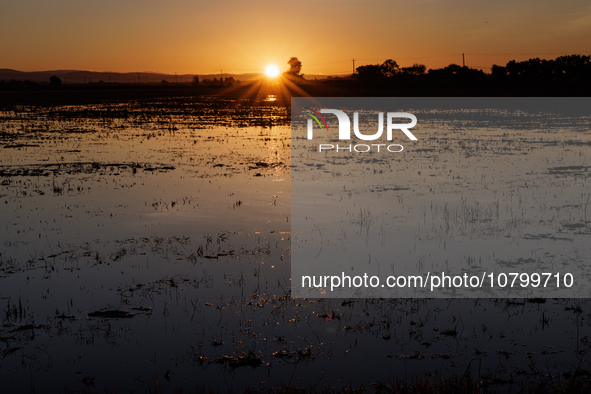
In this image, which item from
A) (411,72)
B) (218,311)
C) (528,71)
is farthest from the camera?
(411,72)

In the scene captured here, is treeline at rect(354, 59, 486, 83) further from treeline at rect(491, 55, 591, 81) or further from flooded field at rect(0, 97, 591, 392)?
flooded field at rect(0, 97, 591, 392)

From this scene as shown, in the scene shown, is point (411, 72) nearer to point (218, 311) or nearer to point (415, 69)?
point (415, 69)

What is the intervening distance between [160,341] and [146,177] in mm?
12873

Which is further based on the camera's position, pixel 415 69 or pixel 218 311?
pixel 415 69

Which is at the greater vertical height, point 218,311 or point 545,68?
point 545,68

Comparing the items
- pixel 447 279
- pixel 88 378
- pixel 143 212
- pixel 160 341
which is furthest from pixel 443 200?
pixel 88 378

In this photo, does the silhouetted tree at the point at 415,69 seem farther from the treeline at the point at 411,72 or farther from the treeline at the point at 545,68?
the treeline at the point at 545,68

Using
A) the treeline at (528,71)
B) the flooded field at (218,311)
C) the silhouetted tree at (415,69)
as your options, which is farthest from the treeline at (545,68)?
the flooded field at (218,311)

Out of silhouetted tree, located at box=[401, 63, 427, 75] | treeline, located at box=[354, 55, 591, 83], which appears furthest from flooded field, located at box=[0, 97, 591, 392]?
silhouetted tree, located at box=[401, 63, 427, 75]

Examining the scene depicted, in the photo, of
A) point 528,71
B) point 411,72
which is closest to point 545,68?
point 528,71

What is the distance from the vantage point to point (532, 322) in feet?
24.1

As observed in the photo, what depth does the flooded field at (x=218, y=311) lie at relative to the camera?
621cm

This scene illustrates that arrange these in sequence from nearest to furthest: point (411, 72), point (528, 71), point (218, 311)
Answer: point (218, 311) → point (528, 71) → point (411, 72)

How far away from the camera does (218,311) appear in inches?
305
